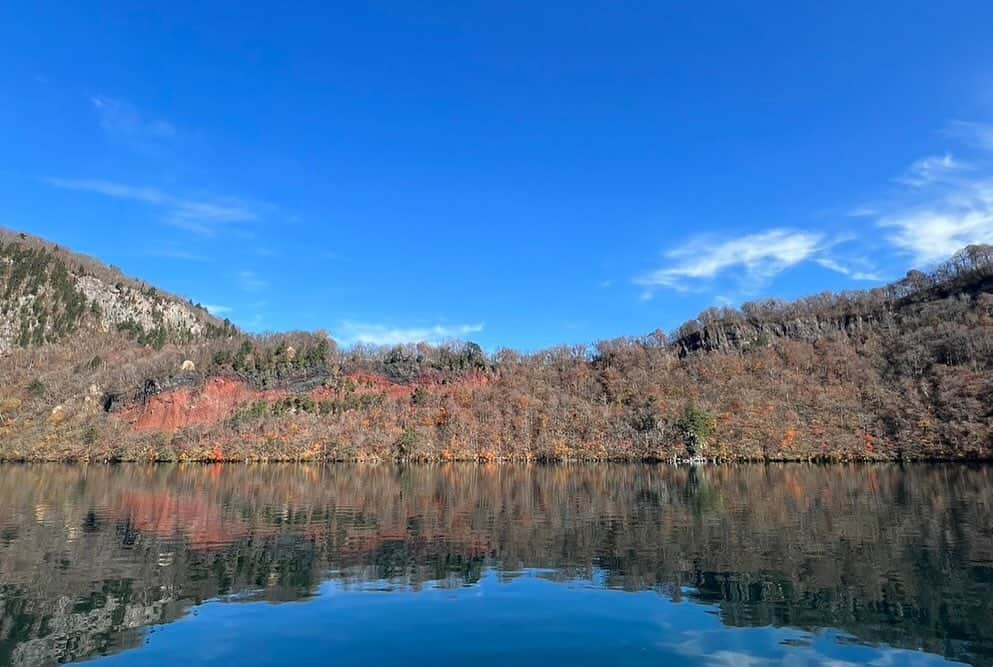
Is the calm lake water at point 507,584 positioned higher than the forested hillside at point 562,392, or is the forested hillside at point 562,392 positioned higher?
the forested hillside at point 562,392

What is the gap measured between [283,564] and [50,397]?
166828 mm

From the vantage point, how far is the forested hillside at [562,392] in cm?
11562

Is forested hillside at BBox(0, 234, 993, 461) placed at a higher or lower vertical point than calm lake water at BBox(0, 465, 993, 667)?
higher

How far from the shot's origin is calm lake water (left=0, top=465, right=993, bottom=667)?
15.2 metres

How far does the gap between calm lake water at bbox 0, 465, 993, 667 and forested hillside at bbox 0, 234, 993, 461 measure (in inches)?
3079

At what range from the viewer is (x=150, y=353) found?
187250mm

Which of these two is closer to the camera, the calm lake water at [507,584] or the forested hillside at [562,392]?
the calm lake water at [507,584]

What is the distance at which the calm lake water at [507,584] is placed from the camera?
15.2m

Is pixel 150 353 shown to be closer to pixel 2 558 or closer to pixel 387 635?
pixel 2 558

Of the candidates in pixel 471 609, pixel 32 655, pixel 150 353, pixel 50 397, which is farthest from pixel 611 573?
pixel 150 353

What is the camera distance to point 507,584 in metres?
21.6

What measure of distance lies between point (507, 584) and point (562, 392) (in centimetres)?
13941

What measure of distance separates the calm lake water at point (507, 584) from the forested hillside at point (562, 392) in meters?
78.2

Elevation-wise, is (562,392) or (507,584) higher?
(562,392)
